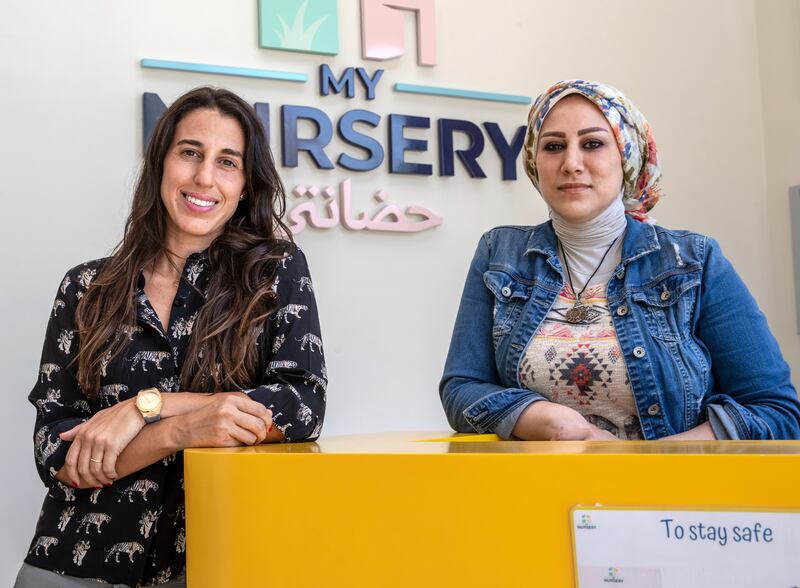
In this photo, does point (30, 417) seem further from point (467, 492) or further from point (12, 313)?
point (467, 492)

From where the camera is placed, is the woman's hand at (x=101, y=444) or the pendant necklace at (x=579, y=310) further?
the pendant necklace at (x=579, y=310)

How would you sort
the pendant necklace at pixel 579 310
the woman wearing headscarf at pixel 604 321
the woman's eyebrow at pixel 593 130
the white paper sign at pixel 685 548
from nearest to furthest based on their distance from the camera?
the white paper sign at pixel 685 548
the woman wearing headscarf at pixel 604 321
the pendant necklace at pixel 579 310
the woman's eyebrow at pixel 593 130

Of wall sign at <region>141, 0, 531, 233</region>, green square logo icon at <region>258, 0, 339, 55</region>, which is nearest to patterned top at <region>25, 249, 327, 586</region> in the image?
wall sign at <region>141, 0, 531, 233</region>

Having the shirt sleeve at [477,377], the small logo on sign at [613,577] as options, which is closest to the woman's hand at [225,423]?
the shirt sleeve at [477,377]

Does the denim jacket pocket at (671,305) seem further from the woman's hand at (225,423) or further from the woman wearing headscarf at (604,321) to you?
the woman's hand at (225,423)

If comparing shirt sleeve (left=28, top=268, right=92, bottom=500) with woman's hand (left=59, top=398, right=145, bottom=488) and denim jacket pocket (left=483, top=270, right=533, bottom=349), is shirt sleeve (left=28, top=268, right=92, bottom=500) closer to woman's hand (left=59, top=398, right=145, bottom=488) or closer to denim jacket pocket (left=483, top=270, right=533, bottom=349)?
woman's hand (left=59, top=398, right=145, bottom=488)

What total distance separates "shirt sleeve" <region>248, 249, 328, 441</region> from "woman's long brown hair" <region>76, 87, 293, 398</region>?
0.10 ft

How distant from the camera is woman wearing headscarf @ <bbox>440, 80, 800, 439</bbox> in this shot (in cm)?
169

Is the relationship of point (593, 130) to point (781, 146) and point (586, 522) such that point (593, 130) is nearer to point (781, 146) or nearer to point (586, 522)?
point (586, 522)

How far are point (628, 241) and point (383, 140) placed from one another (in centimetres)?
172

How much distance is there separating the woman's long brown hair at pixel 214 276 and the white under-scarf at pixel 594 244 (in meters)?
0.60

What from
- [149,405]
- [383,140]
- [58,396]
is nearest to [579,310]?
[149,405]

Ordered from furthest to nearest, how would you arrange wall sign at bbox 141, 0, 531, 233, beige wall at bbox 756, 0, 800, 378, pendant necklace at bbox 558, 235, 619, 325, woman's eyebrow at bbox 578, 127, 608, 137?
beige wall at bbox 756, 0, 800, 378
wall sign at bbox 141, 0, 531, 233
woman's eyebrow at bbox 578, 127, 608, 137
pendant necklace at bbox 558, 235, 619, 325

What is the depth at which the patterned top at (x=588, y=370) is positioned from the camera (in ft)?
5.72
